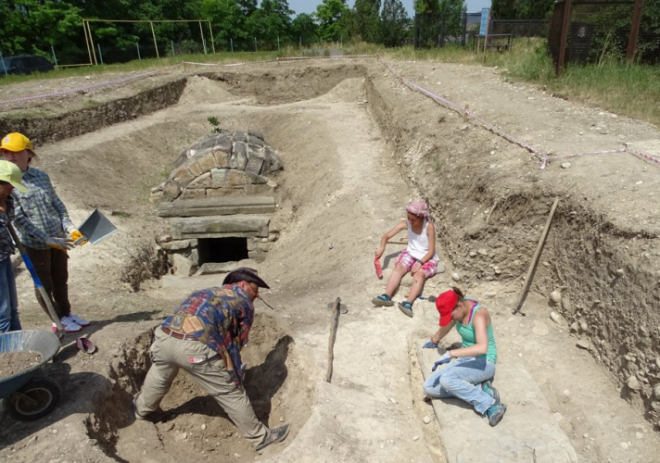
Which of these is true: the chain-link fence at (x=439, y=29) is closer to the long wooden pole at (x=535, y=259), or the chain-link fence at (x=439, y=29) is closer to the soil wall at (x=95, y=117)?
the soil wall at (x=95, y=117)

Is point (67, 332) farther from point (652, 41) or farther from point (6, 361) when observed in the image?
point (652, 41)

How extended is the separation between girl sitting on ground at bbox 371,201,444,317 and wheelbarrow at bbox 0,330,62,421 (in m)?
3.37

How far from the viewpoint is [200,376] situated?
12.3ft

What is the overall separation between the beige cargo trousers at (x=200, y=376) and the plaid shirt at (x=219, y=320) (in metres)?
0.07

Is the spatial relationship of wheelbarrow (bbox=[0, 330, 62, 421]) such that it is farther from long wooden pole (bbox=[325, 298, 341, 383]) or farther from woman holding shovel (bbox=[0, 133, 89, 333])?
long wooden pole (bbox=[325, 298, 341, 383])

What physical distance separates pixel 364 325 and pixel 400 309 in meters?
0.50

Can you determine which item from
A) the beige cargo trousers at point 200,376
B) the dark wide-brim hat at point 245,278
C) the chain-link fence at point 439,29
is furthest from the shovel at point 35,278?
the chain-link fence at point 439,29

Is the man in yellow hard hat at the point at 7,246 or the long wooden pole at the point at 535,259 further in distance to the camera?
the long wooden pole at the point at 535,259

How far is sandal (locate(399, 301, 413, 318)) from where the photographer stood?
209 inches

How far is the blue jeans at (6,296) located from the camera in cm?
396

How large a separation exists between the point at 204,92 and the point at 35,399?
51.5 ft

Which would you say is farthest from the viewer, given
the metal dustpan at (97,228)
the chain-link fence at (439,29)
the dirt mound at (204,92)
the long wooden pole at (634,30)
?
the chain-link fence at (439,29)

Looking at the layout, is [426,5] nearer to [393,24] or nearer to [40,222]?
[393,24]

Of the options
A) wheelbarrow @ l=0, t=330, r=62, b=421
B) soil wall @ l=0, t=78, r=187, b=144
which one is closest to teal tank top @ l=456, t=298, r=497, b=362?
wheelbarrow @ l=0, t=330, r=62, b=421
